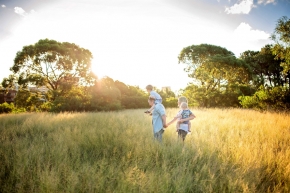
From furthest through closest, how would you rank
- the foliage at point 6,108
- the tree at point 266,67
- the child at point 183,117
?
1. the tree at point 266,67
2. the foliage at point 6,108
3. the child at point 183,117

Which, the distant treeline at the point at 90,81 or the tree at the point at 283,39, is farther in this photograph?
the distant treeline at the point at 90,81

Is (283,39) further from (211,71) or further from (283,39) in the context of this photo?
(211,71)

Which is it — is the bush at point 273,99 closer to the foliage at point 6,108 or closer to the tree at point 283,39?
the tree at point 283,39

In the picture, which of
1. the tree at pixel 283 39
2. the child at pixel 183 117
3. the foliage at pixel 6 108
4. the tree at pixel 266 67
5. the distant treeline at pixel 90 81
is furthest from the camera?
the tree at pixel 266 67

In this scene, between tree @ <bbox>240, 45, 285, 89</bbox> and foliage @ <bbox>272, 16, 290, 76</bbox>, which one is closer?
foliage @ <bbox>272, 16, 290, 76</bbox>

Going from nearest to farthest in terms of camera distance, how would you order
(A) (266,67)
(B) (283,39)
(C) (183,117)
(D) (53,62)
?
(C) (183,117)
(B) (283,39)
(D) (53,62)
(A) (266,67)

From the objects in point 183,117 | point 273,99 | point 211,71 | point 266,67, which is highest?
point 266,67

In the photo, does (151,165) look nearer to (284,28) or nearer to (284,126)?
(284,126)

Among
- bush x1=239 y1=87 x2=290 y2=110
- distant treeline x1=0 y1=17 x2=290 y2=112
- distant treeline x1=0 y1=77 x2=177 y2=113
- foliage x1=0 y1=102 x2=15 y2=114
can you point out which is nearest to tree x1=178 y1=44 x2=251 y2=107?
distant treeline x1=0 y1=17 x2=290 y2=112

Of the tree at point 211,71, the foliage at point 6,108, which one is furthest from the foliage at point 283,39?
the foliage at point 6,108

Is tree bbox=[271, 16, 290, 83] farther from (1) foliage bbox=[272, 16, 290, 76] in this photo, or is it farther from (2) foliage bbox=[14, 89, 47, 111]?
(2) foliage bbox=[14, 89, 47, 111]

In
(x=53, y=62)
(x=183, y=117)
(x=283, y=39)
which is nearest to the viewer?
(x=183, y=117)

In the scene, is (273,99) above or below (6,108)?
above

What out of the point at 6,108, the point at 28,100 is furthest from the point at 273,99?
the point at 6,108
